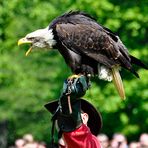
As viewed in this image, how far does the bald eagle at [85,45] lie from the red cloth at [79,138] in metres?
0.51

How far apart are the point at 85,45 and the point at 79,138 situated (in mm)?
1110

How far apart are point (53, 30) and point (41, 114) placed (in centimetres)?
2047

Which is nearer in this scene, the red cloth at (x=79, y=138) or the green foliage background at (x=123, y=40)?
the red cloth at (x=79, y=138)

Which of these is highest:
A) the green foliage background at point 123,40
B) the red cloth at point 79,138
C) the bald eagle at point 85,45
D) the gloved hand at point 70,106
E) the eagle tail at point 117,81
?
the green foliage background at point 123,40

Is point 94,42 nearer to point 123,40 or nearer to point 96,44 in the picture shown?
point 96,44

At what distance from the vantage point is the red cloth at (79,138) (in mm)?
5219

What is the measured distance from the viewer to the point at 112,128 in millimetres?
20000

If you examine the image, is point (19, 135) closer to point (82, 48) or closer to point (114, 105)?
point (114, 105)

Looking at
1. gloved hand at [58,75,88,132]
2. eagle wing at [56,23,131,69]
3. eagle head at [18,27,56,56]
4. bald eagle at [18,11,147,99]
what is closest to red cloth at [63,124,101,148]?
gloved hand at [58,75,88,132]

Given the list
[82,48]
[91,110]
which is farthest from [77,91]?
[82,48]

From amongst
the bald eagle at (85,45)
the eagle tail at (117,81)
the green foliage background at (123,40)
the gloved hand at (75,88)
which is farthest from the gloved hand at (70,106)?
the green foliage background at (123,40)

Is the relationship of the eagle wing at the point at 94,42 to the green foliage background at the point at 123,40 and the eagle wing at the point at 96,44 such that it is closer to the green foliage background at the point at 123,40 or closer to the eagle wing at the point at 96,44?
the eagle wing at the point at 96,44

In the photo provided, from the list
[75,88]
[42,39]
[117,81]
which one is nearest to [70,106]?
[75,88]

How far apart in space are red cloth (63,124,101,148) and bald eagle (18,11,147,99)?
0.51 metres
